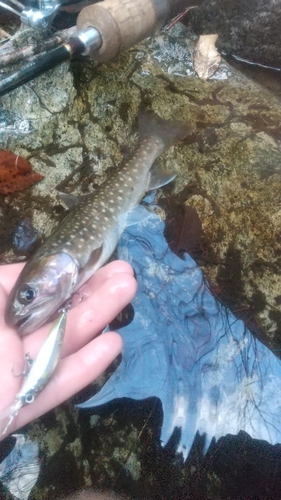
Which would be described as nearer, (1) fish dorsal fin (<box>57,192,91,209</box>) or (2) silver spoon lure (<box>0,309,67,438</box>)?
(2) silver spoon lure (<box>0,309,67,438</box>)

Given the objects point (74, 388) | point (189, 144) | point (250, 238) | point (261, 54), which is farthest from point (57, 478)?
point (261, 54)

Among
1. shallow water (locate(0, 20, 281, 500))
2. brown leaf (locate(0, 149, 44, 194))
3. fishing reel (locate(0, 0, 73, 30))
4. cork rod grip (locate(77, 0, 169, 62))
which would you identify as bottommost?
shallow water (locate(0, 20, 281, 500))

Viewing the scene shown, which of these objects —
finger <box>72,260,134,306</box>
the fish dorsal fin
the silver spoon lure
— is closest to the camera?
the silver spoon lure

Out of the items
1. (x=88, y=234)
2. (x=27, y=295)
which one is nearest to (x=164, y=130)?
(x=88, y=234)

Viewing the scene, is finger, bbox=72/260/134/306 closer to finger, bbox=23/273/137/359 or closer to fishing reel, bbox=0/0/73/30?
finger, bbox=23/273/137/359

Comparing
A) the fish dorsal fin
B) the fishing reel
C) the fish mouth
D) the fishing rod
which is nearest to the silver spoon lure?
the fish mouth

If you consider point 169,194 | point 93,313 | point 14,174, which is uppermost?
point 14,174

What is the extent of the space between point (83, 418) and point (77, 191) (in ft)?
6.22

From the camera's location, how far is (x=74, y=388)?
7.97 ft

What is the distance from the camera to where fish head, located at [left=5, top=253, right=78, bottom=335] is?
2494 mm

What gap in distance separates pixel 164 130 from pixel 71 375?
7.71ft

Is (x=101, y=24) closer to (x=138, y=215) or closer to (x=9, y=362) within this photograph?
(x=138, y=215)

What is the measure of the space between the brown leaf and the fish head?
1.13 metres

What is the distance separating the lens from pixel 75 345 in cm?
265
